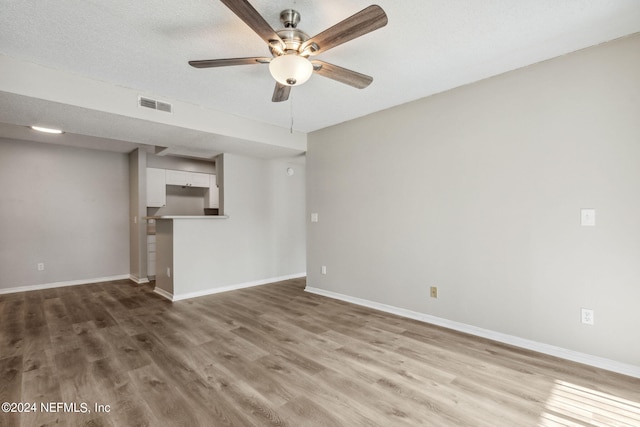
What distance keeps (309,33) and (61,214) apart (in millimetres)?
5381

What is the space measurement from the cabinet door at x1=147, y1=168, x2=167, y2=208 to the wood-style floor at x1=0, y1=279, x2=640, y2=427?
2609 millimetres

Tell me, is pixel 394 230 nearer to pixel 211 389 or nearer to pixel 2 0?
pixel 211 389

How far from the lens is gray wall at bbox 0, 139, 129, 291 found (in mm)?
4602

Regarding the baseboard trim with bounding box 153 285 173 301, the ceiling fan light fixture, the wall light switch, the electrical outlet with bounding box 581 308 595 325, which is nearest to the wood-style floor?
the electrical outlet with bounding box 581 308 595 325

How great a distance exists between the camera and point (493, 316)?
2715 mm

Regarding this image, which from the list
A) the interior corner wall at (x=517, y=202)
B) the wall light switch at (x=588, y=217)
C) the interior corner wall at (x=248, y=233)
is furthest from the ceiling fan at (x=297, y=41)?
the interior corner wall at (x=248, y=233)

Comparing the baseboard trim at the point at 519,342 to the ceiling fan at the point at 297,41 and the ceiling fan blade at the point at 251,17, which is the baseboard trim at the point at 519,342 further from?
the ceiling fan blade at the point at 251,17

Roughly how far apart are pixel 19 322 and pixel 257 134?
3428 mm

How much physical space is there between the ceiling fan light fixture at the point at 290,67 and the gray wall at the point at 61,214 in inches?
203

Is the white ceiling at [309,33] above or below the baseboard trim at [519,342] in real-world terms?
above

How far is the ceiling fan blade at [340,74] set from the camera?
2.02 m

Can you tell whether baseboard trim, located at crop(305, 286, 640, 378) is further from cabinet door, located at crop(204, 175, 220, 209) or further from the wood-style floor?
cabinet door, located at crop(204, 175, 220, 209)

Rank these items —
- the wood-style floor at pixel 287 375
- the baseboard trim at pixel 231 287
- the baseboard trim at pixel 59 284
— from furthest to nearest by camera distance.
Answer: the baseboard trim at pixel 59 284, the baseboard trim at pixel 231 287, the wood-style floor at pixel 287 375

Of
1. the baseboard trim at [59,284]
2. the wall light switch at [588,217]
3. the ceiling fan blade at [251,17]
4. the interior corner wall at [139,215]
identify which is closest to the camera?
the ceiling fan blade at [251,17]
